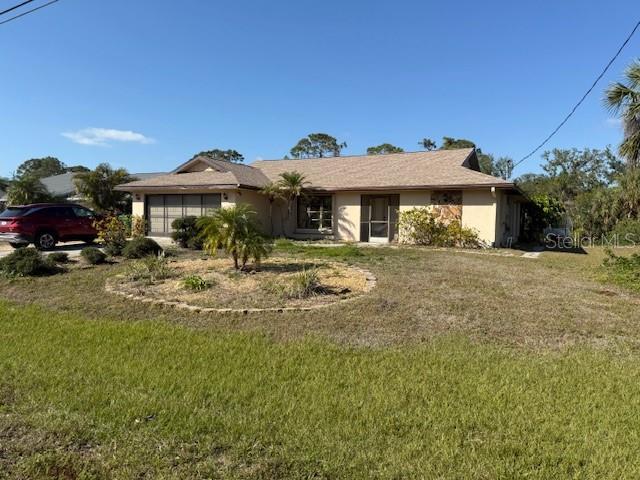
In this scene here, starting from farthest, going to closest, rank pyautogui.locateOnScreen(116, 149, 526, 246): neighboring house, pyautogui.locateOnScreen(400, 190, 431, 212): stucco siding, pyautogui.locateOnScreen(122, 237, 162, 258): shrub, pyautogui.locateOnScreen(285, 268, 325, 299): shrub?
pyautogui.locateOnScreen(400, 190, 431, 212): stucco siding → pyautogui.locateOnScreen(116, 149, 526, 246): neighboring house → pyautogui.locateOnScreen(122, 237, 162, 258): shrub → pyautogui.locateOnScreen(285, 268, 325, 299): shrub

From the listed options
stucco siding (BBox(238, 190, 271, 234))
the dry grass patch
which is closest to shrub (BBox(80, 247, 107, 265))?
the dry grass patch

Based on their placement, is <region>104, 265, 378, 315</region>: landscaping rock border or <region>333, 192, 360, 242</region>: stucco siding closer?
Result: <region>104, 265, 378, 315</region>: landscaping rock border

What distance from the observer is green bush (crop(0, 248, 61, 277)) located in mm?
9586

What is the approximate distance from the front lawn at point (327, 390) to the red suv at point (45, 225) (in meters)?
8.49

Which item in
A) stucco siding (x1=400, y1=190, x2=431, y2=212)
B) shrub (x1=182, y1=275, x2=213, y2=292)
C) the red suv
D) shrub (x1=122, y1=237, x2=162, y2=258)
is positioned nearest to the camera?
shrub (x1=182, y1=275, x2=213, y2=292)

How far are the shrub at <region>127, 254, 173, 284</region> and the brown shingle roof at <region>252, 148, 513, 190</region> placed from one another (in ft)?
35.0

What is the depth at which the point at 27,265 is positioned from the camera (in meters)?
9.58

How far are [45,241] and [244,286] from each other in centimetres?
1037

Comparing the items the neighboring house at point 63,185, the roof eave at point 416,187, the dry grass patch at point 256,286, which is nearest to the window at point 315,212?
the roof eave at point 416,187

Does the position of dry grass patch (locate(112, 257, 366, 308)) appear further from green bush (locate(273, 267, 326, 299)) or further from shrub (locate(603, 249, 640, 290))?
shrub (locate(603, 249, 640, 290))

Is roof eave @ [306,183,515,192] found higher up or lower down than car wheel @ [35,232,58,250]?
higher up

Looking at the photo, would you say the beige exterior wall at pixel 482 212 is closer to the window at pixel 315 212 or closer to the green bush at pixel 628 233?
the window at pixel 315 212

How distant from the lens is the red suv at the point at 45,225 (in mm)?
14609

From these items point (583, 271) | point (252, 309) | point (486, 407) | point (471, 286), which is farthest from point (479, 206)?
point (486, 407)
